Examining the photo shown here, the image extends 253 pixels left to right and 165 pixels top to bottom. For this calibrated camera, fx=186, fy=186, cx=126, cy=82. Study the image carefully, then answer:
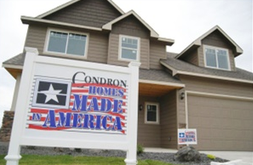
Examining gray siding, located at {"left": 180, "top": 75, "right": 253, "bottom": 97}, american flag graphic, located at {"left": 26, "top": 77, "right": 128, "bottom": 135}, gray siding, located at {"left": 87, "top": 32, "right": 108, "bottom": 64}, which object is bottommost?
american flag graphic, located at {"left": 26, "top": 77, "right": 128, "bottom": 135}

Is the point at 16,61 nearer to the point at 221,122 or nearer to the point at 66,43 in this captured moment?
the point at 66,43

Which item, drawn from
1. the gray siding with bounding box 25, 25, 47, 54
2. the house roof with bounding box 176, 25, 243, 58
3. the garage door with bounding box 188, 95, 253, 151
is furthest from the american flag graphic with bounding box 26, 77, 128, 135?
the house roof with bounding box 176, 25, 243, 58

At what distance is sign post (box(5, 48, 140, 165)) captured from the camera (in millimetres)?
2508

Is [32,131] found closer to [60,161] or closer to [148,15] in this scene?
[60,161]

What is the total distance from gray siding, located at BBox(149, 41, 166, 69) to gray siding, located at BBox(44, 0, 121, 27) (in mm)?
2651

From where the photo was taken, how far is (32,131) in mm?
2500

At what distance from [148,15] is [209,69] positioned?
6.67m

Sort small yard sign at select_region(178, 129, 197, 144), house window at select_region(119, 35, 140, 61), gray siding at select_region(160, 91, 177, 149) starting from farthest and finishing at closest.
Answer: house window at select_region(119, 35, 140, 61), gray siding at select_region(160, 91, 177, 149), small yard sign at select_region(178, 129, 197, 144)

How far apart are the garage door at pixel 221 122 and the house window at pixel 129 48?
3.40 meters

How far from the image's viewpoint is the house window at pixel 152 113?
9.26m

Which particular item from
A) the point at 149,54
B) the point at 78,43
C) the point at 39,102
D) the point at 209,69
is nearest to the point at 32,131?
the point at 39,102

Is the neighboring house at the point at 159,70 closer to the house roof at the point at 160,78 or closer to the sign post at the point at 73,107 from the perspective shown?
the house roof at the point at 160,78

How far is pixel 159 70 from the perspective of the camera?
31.9 ft

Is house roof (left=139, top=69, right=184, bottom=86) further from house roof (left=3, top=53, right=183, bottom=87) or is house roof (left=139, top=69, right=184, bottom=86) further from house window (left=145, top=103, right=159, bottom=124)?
house window (left=145, top=103, right=159, bottom=124)
